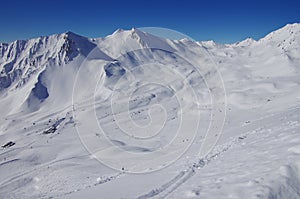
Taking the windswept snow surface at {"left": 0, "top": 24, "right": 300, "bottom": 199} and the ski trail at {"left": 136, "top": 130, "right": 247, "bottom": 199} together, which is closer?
the ski trail at {"left": 136, "top": 130, "right": 247, "bottom": 199}

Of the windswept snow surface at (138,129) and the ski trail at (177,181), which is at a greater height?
the windswept snow surface at (138,129)

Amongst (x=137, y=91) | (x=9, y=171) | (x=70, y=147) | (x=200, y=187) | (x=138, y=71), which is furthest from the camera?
(x=138, y=71)

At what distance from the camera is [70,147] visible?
48844mm

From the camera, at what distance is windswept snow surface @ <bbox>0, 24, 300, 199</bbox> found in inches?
535

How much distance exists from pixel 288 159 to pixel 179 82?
352 ft

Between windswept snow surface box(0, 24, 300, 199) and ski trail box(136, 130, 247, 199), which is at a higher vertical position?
windswept snow surface box(0, 24, 300, 199)

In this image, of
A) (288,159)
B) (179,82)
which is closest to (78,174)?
(288,159)

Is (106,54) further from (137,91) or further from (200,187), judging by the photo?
(200,187)

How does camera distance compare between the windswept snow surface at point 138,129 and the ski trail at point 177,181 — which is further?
the windswept snow surface at point 138,129

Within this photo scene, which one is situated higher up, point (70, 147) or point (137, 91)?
point (137, 91)

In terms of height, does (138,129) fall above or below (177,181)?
above

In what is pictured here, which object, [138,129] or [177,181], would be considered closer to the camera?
[177,181]

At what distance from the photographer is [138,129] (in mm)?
51312

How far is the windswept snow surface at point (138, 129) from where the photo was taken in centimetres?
1359
